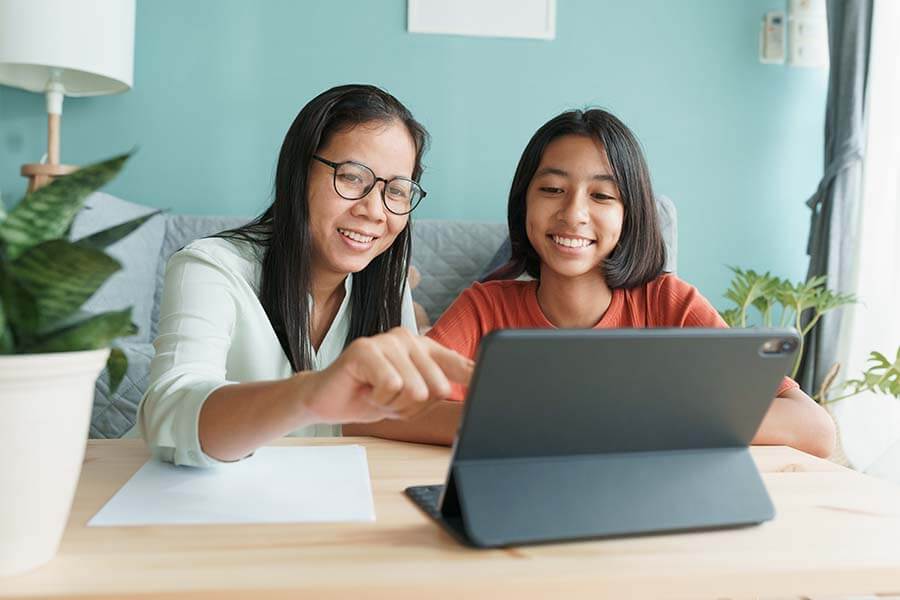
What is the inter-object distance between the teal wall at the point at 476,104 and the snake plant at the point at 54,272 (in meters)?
2.50

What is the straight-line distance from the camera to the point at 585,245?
1.38m

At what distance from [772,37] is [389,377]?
10.1 feet

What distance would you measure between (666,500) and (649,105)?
2.77m

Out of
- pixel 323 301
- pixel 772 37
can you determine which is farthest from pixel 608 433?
pixel 772 37

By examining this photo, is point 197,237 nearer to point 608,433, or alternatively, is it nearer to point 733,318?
point 733,318

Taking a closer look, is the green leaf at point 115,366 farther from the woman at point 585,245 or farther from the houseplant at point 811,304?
the houseplant at point 811,304

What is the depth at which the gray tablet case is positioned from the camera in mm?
556

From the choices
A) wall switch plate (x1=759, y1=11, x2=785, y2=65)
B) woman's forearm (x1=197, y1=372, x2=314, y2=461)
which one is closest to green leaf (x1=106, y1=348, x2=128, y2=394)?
woman's forearm (x1=197, y1=372, x2=314, y2=461)

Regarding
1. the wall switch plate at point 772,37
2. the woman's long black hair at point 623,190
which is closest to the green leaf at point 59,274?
the woman's long black hair at point 623,190

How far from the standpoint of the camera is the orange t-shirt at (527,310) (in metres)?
1.43

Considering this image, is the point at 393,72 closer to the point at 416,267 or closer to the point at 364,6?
the point at 364,6

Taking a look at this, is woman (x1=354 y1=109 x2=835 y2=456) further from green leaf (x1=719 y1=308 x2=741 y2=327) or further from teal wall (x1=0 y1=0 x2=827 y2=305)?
teal wall (x1=0 y1=0 x2=827 y2=305)

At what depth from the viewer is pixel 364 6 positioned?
2.97 meters


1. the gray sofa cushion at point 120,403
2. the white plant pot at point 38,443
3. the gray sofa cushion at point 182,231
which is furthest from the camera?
the gray sofa cushion at point 182,231
